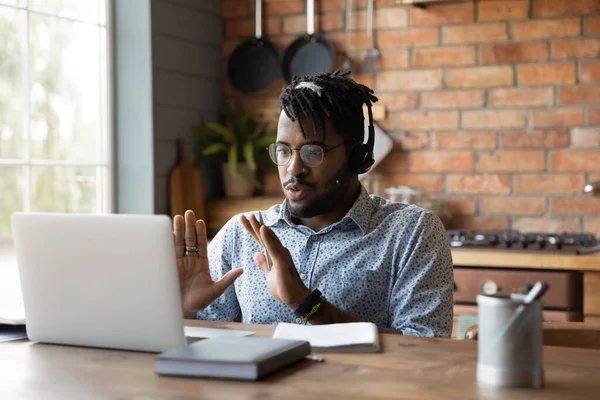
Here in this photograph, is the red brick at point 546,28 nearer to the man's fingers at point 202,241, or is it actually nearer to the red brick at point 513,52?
the red brick at point 513,52

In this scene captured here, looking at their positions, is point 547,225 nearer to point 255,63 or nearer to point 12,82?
point 255,63

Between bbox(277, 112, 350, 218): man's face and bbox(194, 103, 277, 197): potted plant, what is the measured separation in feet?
5.50

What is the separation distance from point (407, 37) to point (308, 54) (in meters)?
0.46

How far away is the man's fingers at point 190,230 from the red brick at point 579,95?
2061 mm

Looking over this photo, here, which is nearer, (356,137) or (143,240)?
(143,240)

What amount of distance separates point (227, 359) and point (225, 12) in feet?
9.78

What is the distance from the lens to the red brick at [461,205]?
12.2 feet

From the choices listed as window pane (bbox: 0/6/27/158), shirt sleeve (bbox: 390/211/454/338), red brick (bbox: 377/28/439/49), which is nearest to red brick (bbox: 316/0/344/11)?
red brick (bbox: 377/28/439/49)

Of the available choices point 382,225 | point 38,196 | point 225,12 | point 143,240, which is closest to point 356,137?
point 382,225

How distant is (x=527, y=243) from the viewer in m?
3.25

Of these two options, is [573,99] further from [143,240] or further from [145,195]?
[143,240]

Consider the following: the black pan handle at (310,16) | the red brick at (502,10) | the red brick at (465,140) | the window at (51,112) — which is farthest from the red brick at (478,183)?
the window at (51,112)

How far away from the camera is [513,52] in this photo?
3.64 metres

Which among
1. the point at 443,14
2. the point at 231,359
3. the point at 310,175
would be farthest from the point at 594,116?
the point at 231,359
